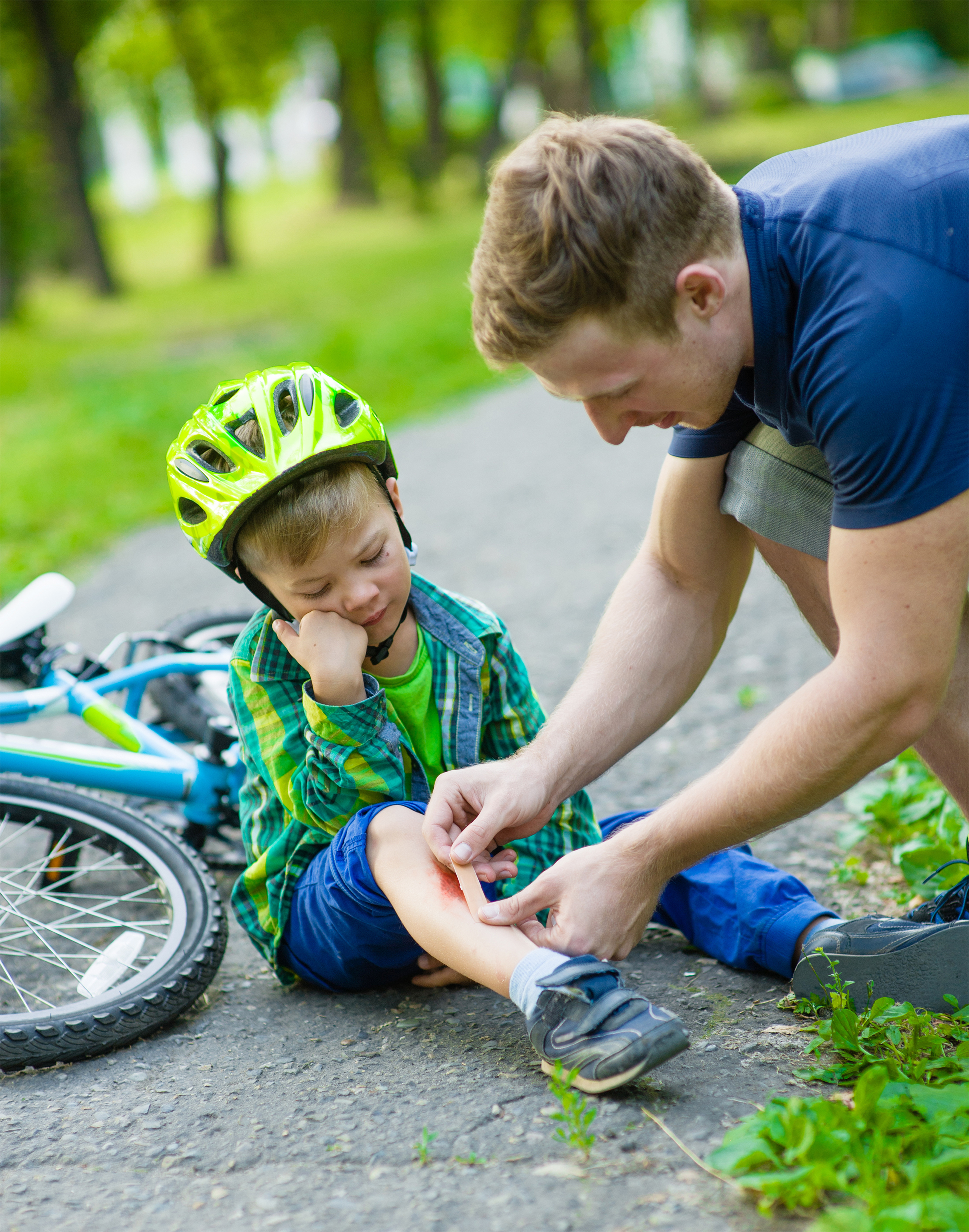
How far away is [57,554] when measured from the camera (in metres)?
7.60

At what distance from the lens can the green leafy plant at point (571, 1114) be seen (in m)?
1.98

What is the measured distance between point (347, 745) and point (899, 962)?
1184mm

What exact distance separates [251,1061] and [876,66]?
38.4 metres

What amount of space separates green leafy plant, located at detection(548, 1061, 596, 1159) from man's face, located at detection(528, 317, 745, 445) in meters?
1.14

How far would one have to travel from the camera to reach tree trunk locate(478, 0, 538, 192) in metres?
30.4

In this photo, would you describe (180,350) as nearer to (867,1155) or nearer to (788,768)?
(788,768)

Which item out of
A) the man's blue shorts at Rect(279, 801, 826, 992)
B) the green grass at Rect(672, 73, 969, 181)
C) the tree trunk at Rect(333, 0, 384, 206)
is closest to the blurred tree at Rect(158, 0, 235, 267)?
the tree trunk at Rect(333, 0, 384, 206)

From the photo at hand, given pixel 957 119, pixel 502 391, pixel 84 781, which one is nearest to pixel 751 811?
pixel 957 119

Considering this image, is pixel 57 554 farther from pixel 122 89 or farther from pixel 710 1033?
pixel 122 89

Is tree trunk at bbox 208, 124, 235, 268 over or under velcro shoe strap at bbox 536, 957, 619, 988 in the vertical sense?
over

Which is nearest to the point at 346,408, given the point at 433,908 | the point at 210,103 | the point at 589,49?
the point at 433,908

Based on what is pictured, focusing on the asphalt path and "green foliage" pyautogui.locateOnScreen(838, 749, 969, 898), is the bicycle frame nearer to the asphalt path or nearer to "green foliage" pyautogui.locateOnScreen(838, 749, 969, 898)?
the asphalt path

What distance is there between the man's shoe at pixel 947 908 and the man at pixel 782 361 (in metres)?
0.16

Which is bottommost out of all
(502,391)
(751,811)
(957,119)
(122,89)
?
(502,391)
